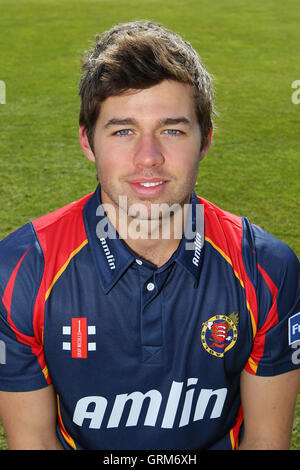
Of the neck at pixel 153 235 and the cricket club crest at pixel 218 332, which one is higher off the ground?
the neck at pixel 153 235

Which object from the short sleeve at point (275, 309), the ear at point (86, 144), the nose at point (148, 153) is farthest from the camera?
the ear at point (86, 144)

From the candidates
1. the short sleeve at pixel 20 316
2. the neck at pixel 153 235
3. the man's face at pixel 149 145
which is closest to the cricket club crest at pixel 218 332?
the neck at pixel 153 235

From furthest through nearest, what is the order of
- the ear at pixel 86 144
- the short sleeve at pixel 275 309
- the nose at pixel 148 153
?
the ear at pixel 86 144
the short sleeve at pixel 275 309
the nose at pixel 148 153

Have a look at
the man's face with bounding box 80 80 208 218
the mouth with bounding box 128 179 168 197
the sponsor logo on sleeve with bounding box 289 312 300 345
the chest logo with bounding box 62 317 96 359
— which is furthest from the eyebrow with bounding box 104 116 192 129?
the sponsor logo on sleeve with bounding box 289 312 300 345

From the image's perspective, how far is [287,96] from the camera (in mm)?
8531

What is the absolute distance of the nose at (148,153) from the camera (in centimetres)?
179

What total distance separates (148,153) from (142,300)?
440 mm

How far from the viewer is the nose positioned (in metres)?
1.79

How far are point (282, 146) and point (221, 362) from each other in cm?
528

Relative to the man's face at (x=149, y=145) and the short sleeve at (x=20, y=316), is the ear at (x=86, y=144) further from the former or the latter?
the short sleeve at (x=20, y=316)

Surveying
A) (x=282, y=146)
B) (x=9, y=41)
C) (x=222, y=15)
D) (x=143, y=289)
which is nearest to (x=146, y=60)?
(x=143, y=289)

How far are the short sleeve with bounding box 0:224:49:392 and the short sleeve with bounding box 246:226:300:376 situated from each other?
67cm

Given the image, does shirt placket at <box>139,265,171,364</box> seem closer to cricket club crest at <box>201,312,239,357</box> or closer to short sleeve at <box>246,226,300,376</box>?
cricket club crest at <box>201,312,239,357</box>
